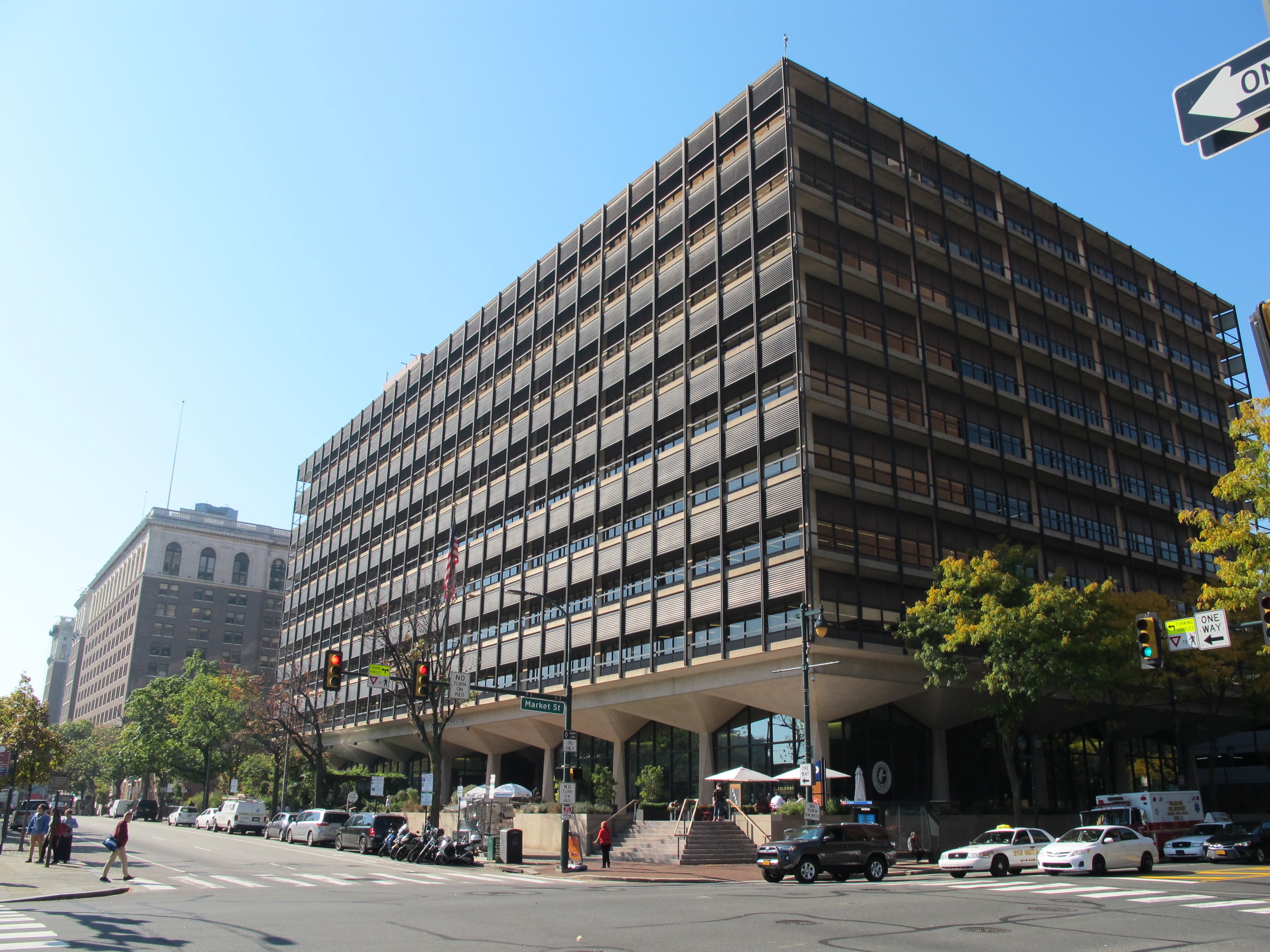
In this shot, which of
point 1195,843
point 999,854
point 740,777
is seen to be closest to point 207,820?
point 740,777

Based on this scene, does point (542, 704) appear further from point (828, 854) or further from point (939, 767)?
point (939, 767)

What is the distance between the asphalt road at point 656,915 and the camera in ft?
44.3

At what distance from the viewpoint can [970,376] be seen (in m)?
47.8

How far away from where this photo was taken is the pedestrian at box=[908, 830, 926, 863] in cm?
3450

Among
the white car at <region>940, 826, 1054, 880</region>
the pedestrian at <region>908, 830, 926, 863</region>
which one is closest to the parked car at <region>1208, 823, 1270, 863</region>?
the white car at <region>940, 826, 1054, 880</region>

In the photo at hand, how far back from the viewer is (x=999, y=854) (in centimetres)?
2873

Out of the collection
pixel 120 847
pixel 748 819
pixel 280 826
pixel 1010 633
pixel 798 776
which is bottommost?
pixel 280 826

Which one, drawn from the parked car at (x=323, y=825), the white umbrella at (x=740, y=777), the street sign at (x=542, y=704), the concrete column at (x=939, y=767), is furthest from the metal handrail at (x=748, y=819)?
the parked car at (x=323, y=825)

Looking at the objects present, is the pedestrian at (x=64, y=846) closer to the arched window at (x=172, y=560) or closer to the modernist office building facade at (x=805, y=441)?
the modernist office building facade at (x=805, y=441)

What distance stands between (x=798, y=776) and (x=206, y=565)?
135m

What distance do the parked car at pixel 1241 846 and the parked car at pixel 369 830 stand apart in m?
31.9

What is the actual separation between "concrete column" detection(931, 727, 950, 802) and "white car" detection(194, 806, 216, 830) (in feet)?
167

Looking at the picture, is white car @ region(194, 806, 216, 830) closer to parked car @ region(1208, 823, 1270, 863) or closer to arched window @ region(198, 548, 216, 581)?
parked car @ region(1208, 823, 1270, 863)

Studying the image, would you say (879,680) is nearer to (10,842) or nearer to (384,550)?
(10,842)
